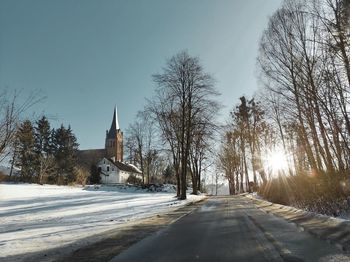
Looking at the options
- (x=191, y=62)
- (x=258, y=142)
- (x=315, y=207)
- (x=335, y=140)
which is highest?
(x=191, y=62)

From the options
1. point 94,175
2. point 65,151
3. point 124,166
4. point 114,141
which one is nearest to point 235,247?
point 65,151

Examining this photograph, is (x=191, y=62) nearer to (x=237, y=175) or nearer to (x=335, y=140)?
(x=335, y=140)

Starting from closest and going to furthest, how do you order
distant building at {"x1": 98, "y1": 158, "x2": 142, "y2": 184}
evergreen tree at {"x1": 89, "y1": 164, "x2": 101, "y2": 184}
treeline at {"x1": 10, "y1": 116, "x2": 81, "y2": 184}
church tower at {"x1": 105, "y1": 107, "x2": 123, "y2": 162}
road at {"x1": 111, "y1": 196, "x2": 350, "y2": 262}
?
road at {"x1": 111, "y1": 196, "x2": 350, "y2": 262} < treeline at {"x1": 10, "y1": 116, "x2": 81, "y2": 184} < evergreen tree at {"x1": 89, "y1": 164, "x2": 101, "y2": 184} < distant building at {"x1": 98, "y1": 158, "x2": 142, "y2": 184} < church tower at {"x1": 105, "y1": 107, "x2": 123, "y2": 162}

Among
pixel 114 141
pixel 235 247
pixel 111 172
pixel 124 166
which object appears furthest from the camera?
pixel 114 141

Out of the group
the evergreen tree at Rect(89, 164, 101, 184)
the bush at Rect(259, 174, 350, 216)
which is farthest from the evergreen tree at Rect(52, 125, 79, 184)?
the bush at Rect(259, 174, 350, 216)

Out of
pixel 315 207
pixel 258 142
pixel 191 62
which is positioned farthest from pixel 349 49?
pixel 258 142

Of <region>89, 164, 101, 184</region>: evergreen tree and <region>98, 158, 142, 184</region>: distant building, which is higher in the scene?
<region>98, 158, 142, 184</region>: distant building

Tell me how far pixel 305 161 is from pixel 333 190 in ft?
44.9

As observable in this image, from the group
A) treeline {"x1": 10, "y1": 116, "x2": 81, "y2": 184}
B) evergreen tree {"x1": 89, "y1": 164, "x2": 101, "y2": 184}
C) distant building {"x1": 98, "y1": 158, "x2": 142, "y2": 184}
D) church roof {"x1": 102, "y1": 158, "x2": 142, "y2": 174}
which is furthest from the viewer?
church roof {"x1": 102, "y1": 158, "x2": 142, "y2": 174}

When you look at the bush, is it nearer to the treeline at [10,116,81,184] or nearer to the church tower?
the treeline at [10,116,81,184]

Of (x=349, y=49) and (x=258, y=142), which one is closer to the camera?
(x=349, y=49)

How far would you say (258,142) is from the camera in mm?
45406

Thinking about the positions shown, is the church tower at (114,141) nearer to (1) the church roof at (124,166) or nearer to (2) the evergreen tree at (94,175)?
(1) the church roof at (124,166)

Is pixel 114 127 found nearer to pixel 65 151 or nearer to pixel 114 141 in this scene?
pixel 114 141
